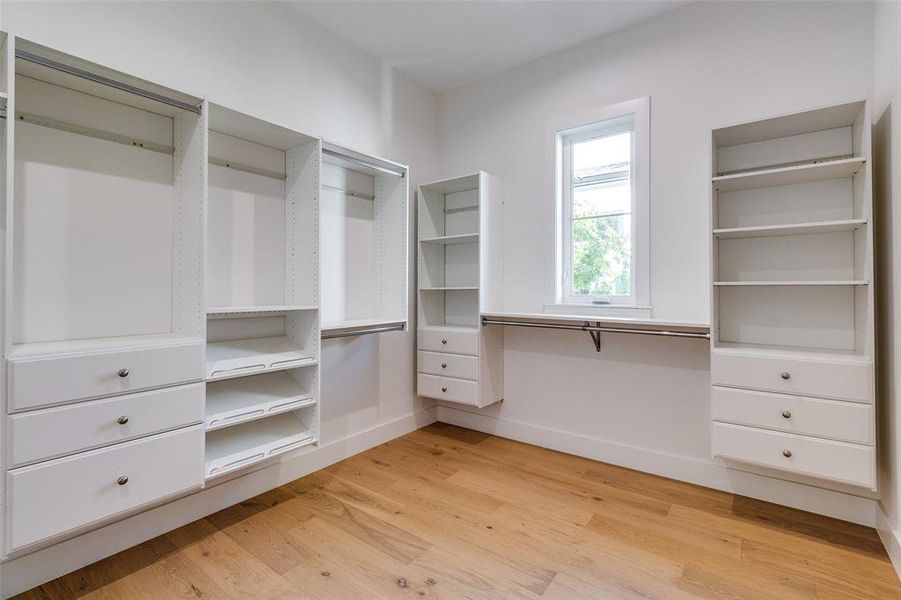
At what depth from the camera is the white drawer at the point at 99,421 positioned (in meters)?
1.39

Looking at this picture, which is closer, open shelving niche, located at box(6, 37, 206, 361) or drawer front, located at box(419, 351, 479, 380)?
open shelving niche, located at box(6, 37, 206, 361)

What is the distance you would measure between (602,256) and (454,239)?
1.09 meters

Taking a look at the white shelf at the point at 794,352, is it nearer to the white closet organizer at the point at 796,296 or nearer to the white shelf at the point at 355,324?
the white closet organizer at the point at 796,296

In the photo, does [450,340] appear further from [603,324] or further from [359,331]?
[603,324]

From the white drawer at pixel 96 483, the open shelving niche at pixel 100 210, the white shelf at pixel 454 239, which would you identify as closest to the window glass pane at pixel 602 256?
the white shelf at pixel 454 239

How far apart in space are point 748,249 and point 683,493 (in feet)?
4.73

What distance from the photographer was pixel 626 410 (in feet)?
9.26

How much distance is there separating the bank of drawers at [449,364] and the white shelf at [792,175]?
69.6 inches

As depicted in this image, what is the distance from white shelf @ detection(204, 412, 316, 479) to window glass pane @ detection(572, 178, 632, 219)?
92.7 inches

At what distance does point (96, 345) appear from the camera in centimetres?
163

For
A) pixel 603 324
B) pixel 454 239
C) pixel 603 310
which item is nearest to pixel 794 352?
pixel 603 324

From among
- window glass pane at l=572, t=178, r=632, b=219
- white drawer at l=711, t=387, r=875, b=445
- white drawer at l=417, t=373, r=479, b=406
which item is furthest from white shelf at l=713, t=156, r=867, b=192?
white drawer at l=417, t=373, r=479, b=406

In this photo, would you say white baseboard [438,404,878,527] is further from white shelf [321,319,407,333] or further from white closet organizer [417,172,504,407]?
white shelf [321,319,407,333]

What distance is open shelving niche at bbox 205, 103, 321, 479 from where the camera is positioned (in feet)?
7.01
